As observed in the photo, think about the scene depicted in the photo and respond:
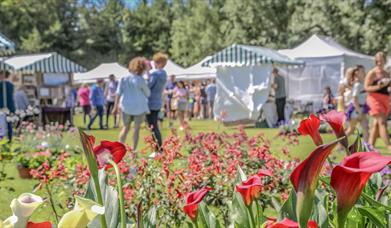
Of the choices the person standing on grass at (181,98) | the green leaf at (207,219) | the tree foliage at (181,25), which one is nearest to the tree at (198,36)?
the tree foliage at (181,25)

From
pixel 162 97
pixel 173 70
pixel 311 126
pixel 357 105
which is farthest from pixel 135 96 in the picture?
pixel 173 70

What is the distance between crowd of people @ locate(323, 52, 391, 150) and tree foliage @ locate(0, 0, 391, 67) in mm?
27294

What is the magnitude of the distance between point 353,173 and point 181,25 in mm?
54600

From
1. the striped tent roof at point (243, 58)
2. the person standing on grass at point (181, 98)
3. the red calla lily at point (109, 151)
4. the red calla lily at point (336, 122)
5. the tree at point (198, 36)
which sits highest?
the tree at point (198, 36)

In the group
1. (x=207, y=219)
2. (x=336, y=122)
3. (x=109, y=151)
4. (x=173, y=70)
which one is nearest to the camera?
(x=109, y=151)

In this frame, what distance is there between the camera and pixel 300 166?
1106 millimetres

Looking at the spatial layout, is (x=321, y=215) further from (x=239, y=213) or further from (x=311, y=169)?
(x=311, y=169)

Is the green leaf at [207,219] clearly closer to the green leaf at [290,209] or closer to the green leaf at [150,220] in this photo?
the green leaf at [150,220]

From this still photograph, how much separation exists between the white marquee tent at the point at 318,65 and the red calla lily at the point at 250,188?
70.0 ft

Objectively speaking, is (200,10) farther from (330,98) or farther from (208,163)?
(208,163)

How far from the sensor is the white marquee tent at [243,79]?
18.5 m

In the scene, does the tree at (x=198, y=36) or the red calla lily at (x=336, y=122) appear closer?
the red calla lily at (x=336, y=122)

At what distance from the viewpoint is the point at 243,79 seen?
63.4 feet

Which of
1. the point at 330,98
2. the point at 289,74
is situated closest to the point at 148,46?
the point at 289,74
